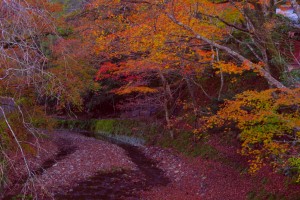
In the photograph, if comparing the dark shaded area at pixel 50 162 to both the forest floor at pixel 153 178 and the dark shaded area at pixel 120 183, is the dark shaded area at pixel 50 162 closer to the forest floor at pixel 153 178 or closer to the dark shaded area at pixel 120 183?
the forest floor at pixel 153 178

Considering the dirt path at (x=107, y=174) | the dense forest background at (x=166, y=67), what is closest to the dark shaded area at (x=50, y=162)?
the dirt path at (x=107, y=174)

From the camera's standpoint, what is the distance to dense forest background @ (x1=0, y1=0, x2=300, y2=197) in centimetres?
392

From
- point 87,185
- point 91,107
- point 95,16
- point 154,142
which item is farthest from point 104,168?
point 91,107

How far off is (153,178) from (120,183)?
165cm

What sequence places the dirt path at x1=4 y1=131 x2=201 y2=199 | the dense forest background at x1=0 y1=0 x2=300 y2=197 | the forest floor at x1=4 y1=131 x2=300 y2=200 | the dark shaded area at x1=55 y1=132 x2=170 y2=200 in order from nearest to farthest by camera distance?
the dense forest background at x1=0 y1=0 x2=300 y2=197 → the forest floor at x1=4 y1=131 x2=300 y2=200 → the dark shaded area at x1=55 y1=132 x2=170 y2=200 → the dirt path at x1=4 y1=131 x2=201 y2=199

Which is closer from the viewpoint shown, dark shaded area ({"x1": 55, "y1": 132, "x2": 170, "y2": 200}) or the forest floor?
the forest floor

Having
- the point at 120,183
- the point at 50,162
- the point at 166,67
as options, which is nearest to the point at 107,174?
the point at 120,183

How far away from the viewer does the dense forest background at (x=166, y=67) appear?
3922mm

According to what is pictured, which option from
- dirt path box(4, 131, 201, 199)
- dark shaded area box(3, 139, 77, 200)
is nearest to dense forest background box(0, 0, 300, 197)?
dark shaded area box(3, 139, 77, 200)

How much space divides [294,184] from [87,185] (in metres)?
7.10

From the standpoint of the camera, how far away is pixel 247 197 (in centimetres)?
1044

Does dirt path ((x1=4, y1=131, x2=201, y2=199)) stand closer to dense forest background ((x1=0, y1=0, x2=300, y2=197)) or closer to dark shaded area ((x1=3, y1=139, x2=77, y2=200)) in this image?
dark shaded area ((x1=3, y1=139, x2=77, y2=200))

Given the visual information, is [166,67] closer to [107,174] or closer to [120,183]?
[120,183]

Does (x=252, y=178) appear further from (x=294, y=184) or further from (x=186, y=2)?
(x=186, y=2)
